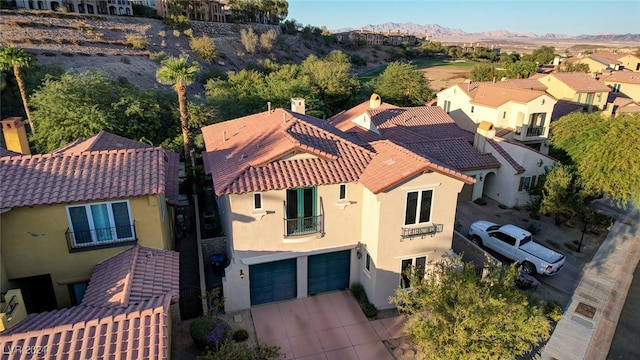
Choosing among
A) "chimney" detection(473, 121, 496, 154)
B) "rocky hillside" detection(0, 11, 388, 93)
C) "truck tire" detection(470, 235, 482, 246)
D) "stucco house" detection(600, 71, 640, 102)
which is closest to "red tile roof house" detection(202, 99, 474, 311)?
"truck tire" detection(470, 235, 482, 246)

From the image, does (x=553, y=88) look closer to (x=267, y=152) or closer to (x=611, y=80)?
(x=611, y=80)

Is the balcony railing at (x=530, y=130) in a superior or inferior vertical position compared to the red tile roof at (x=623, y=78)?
inferior

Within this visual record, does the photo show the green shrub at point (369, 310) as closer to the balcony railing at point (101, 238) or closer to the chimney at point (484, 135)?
the balcony railing at point (101, 238)

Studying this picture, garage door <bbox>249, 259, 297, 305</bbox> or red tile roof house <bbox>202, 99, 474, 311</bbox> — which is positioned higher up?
red tile roof house <bbox>202, 99, 474, 311</bbox>

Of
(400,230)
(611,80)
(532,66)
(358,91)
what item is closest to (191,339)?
(400,230)

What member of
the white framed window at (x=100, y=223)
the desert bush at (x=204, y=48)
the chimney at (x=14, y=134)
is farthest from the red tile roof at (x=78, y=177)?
the desert bush at (x=204, y=48)

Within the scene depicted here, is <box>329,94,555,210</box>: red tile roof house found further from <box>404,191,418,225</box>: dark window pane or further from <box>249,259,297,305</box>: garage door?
<box>249,259,297,305</box>: garage door

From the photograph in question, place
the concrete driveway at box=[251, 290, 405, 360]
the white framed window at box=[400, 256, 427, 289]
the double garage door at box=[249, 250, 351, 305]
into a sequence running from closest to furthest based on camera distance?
the concrete driveway at box=[251, 290, 405, 360] → the white framed window at box=[400, 256, 427, 289] → the double garage door at box=[249, 250, 351, 305]
